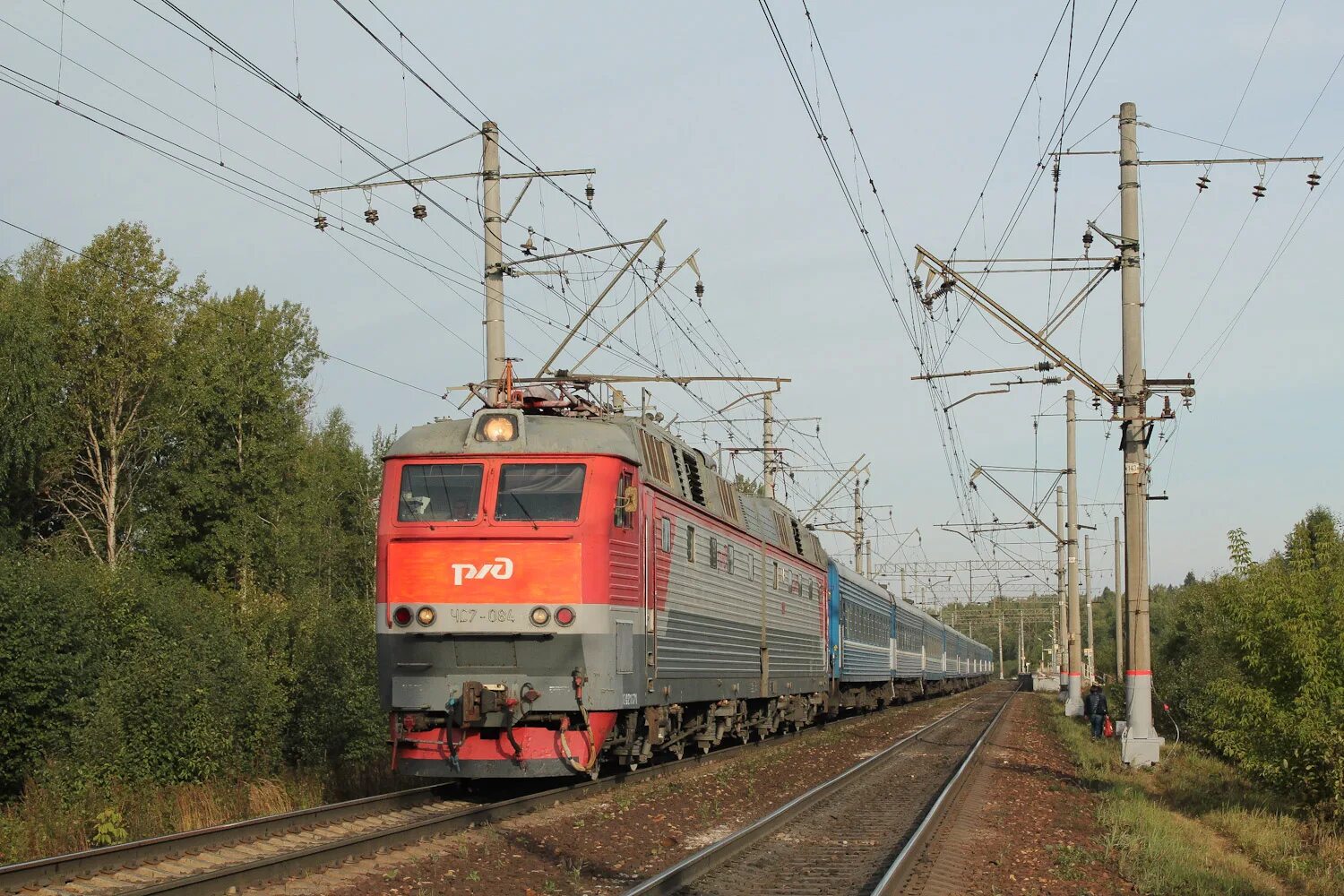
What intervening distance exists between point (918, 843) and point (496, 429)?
20.2ft

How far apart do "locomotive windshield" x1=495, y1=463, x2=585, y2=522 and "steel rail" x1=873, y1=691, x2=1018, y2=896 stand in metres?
4.74

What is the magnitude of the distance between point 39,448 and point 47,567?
802 inches

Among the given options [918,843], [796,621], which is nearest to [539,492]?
[918,843]

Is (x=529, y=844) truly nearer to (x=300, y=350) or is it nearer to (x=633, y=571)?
(x=633, y=571)

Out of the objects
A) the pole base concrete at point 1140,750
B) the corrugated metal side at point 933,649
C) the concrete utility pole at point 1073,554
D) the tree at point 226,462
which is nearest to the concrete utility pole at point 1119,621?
the concrete utility pole at point 1073,554

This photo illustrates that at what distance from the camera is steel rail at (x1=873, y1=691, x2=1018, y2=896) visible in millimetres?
10172

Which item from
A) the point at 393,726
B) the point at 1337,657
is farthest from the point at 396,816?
the point at 1337,657

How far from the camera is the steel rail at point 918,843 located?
10172mm

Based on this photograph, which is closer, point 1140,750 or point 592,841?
point 592,841

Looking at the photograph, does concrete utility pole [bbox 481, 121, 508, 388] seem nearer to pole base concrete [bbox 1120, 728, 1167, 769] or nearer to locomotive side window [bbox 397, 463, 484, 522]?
locomotive side window [bbox 397, 463, 484, 522]

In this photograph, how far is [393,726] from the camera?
1377 cm

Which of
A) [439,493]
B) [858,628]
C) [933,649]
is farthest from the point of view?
[933,649]

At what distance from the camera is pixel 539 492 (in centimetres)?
1424

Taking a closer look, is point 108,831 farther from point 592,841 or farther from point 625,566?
point 625,566
